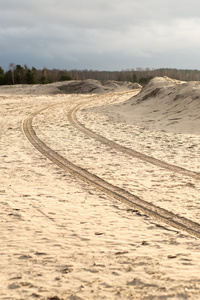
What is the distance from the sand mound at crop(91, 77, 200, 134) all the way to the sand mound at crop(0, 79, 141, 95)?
17.4 meters

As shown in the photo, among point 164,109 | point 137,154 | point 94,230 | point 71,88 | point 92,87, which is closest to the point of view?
point 94,230

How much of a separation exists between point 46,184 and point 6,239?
2426 mm

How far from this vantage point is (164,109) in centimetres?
1864

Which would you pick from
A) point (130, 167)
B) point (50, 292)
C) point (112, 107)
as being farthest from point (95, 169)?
point (112, 107)

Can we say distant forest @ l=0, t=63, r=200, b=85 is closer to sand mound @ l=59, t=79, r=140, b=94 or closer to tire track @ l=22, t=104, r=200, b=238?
sand mound @ l=59, t=79, r=140, b=94

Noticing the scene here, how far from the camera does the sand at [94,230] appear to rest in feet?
11.9

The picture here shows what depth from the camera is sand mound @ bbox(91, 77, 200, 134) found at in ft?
48.8

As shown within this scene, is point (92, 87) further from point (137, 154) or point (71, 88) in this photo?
point (137, 154)

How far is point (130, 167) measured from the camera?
833cm

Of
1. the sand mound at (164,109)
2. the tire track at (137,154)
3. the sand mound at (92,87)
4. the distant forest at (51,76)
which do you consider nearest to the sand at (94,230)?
the tire track at (137,154)

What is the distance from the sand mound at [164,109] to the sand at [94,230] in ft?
14.7

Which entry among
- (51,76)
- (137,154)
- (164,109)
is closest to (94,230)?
(137,154)

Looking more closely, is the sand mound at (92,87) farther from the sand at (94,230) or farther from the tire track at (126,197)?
the tire track at (126,197)

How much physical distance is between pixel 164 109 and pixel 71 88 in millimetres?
26885
